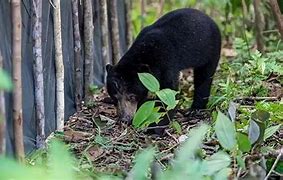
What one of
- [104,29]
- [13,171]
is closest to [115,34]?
[104,29]

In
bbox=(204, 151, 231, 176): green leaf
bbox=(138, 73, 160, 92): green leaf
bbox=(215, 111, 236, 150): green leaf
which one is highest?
bbox=(215, 111, 236, 150): green leaf

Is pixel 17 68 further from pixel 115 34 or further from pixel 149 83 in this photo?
pixel 115 34

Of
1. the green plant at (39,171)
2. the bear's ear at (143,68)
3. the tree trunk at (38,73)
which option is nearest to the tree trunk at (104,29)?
the bear's ear at (143,68)

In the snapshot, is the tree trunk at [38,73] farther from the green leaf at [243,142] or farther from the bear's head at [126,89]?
the green leaf at [243,142]

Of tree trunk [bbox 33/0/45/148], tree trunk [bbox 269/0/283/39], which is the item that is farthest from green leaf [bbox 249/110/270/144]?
tree trunk [bbox 269/0/283/39]

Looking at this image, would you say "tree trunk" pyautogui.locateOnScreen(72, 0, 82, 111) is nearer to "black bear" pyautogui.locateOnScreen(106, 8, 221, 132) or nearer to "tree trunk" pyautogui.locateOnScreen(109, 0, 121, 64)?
"black bear" pyautogui.locateOnScreen(106, 8, 221, 132)

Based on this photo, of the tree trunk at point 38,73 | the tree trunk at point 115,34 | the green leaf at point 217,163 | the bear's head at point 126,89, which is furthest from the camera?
the tree trunk at point 115,34

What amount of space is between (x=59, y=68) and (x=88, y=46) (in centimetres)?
109

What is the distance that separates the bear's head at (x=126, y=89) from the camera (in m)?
5.88

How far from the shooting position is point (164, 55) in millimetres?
5797

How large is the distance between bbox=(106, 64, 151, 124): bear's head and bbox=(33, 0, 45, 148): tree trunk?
123cm

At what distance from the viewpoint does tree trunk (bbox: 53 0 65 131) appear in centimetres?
522

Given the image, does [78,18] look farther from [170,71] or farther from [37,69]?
[37,69]

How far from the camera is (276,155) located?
12.1 feet
